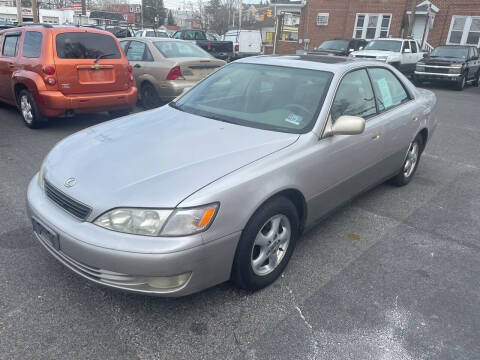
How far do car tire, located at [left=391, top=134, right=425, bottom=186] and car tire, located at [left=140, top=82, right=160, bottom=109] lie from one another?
205 inches

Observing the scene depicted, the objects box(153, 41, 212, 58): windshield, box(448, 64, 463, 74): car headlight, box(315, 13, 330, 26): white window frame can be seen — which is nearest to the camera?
box(153, 41, 212, 58): windshield

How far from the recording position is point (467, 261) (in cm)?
328

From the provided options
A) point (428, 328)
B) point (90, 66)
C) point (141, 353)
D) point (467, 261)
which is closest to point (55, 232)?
point (141, 353)

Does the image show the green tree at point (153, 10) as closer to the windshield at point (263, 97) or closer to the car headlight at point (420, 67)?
the car headlight at point (420, 67)

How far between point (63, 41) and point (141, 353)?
5.52 m

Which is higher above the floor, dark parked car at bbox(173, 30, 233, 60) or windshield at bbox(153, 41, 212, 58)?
windshield at bbox(153, 41, 212, 58)

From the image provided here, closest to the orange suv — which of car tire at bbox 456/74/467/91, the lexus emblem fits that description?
the lexus emblem

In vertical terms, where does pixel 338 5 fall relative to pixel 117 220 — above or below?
above

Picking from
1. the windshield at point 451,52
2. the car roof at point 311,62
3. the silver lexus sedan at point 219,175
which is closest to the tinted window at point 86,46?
the silver lexus sedan at point 219,175

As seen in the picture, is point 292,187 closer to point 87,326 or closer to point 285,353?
point 285,353

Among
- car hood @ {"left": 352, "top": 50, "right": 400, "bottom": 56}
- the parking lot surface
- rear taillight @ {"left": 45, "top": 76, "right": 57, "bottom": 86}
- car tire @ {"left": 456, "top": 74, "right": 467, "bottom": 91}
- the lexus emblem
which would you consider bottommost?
the parking lot surface

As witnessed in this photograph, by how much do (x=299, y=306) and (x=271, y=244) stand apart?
45cm

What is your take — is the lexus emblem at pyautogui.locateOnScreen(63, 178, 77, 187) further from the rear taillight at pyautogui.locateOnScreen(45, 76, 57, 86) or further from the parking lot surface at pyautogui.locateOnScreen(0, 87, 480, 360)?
the rear taillight at pyautogui.locateOnScreen(45, 76, 57, 86)

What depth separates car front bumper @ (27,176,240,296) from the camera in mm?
2125
